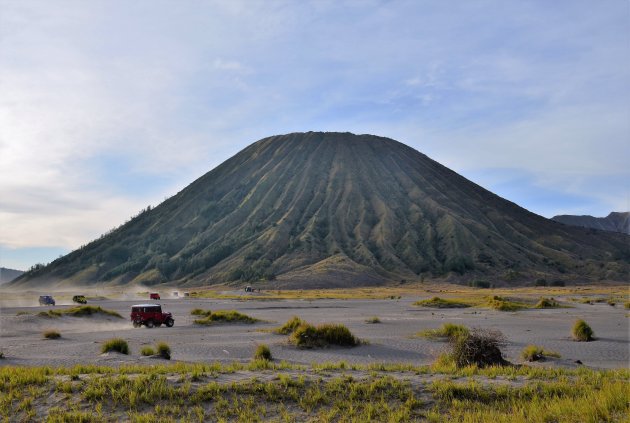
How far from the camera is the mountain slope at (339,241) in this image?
141 meters

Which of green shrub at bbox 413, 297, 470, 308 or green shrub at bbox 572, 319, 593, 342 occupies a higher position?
green shrub at bbox 572, 319, 593, 342

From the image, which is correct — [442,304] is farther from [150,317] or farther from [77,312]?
[77,312]

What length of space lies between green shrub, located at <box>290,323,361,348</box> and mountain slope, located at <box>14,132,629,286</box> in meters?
93.8

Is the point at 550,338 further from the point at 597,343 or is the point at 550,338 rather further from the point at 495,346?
the point at 495,346

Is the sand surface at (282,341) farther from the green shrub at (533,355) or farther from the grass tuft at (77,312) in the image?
the grass tuft at (77,312)

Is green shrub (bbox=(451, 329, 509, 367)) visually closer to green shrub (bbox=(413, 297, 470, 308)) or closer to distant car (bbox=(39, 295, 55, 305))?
green shrub (bbox=(413, 297, 470, 308))

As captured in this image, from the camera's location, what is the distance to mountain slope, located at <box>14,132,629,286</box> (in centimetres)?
14075

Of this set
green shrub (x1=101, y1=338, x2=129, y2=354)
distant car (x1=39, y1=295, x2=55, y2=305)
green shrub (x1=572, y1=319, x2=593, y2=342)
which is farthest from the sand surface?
distant car (x1=39, y1=295, x2=55, y2=305)

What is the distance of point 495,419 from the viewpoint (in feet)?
34.3

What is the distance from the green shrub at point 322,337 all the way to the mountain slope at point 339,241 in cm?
9375

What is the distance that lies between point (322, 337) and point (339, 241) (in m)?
130

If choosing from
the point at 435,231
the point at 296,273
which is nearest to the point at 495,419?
the point at 296,273

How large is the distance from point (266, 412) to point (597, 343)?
68.0ft

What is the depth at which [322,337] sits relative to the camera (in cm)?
2536
